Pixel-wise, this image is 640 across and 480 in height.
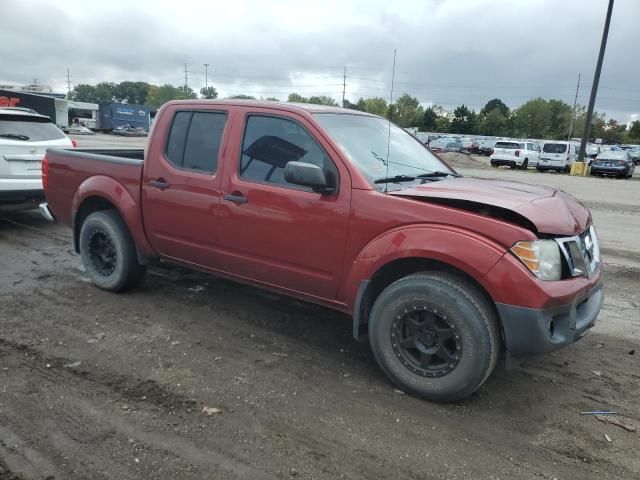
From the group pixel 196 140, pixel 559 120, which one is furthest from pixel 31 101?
pixel 559 120

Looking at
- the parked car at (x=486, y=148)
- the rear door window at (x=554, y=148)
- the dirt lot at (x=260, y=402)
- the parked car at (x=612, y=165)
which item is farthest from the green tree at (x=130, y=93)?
the dirt lot at (x=260, y=402)

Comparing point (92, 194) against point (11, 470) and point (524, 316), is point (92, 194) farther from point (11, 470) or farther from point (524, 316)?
point (524, 316)

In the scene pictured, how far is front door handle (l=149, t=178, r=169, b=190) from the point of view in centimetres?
448

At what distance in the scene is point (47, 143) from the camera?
8.07 m

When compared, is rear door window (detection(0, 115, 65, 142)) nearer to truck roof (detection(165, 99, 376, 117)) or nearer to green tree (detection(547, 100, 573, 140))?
truck roof (detection(165, 99, 376, 117))

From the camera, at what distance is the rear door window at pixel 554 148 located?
29.1 metres

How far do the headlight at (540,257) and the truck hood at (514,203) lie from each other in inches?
3.8

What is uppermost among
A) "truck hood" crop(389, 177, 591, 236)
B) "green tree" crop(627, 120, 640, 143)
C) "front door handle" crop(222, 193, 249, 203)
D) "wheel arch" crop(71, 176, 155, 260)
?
"green tree" crop(627, 120, 640, 143)

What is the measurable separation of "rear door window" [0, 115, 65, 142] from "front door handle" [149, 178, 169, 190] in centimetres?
443

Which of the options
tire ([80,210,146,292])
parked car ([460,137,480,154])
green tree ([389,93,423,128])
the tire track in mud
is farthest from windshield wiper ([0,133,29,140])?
parked car ([460,137,480,154])

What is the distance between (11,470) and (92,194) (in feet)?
9.79

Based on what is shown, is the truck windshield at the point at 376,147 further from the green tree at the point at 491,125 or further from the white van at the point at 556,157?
the green tree at the point at 491,125

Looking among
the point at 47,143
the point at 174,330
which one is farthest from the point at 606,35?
the point at 174,330

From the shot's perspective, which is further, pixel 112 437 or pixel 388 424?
pixel 388 424
